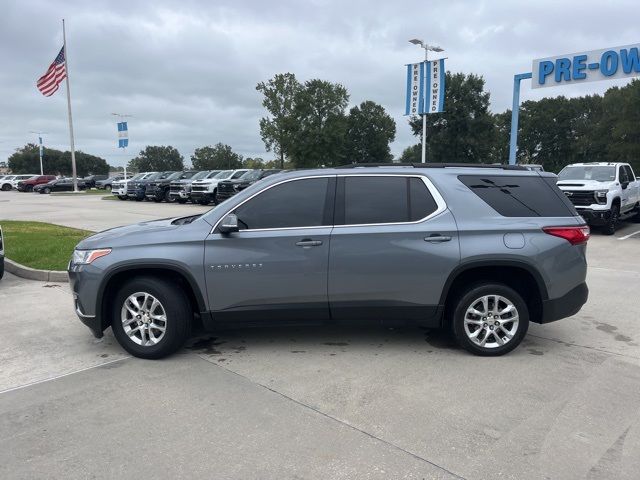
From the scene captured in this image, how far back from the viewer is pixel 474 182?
4777 millimetres

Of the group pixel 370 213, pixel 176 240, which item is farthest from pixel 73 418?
pixel 370 213

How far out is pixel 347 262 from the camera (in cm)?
448

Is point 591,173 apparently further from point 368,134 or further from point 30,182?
point 368,134

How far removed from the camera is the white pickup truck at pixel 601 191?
13250 mm

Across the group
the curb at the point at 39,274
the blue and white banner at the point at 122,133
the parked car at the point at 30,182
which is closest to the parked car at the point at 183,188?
the blue and white banner at the point at 122,133

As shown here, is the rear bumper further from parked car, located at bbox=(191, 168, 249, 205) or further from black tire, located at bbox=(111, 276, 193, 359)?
parked car, located at bbox=(191, 168, 249, 205)

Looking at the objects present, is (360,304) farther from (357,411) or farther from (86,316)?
(86,316)

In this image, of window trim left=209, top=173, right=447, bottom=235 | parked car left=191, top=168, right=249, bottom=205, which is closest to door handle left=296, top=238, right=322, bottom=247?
window trim left=209, top=173, right=447, bottom=235

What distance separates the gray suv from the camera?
4.49m

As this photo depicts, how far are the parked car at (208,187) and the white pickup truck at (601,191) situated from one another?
1600 cm

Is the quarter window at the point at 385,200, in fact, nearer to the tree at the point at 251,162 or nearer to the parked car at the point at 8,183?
the parked car at the point at 8,183

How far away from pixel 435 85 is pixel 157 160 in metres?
135

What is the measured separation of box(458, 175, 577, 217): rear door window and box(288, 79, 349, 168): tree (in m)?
58.4

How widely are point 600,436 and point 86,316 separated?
14.2 feet
